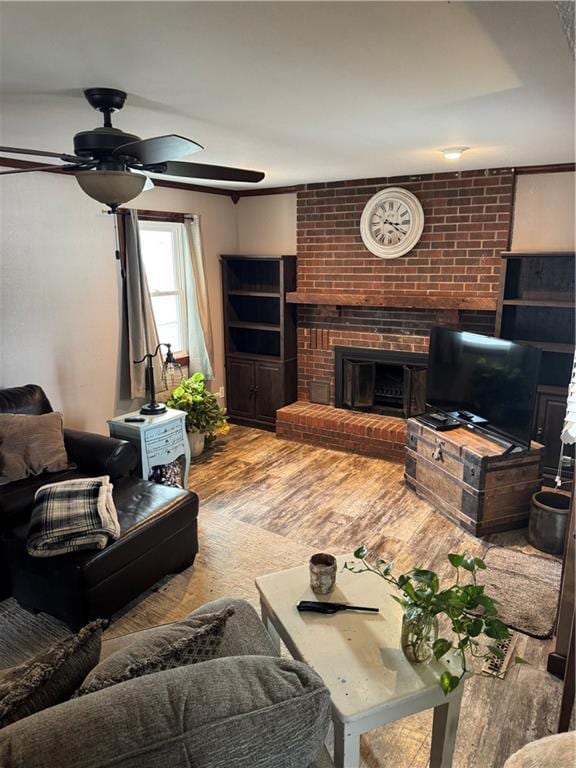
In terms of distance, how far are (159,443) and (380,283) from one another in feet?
8.04

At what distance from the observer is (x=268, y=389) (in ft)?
17.3

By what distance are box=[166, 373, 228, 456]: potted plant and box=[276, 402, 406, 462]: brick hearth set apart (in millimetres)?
729

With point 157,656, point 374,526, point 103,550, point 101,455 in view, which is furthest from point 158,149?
point 374,526

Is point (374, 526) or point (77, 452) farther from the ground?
point (77, 452)

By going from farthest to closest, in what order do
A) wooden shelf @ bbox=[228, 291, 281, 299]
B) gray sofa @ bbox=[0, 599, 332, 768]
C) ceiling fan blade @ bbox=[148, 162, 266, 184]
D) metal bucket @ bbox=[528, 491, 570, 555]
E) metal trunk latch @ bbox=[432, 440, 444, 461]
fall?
wooden shelf @ bbox=[228, 291, 281, 299] → metal trunk latch @ bbox=[432, 440, 444, 461] → metal bucket @ bbox=[528, 491, 570, 555] → ceiling fan blade @ bbox=[148, 162, 266, 184] → gray sofa @ bbox=[0, 599, 332, 768]

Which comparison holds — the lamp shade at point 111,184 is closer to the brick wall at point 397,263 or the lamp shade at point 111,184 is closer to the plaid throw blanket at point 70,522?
the plaid throw blanket at point 70,522

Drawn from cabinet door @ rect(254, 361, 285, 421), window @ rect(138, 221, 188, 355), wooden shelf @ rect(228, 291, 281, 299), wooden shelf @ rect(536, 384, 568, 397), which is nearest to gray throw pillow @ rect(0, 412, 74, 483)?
window @ rect(138, 221, 188, 355)

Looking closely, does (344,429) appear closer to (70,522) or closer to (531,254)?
(531,254)

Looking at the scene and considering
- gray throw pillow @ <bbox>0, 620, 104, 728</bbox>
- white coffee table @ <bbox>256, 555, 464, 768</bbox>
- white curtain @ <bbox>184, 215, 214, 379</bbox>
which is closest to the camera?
gray throw pillow @ <bbox>0, 620, 104, 728</bbox>

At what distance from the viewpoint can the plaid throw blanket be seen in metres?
2.38

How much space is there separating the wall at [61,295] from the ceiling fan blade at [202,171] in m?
1.78

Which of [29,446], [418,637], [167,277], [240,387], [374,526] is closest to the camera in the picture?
[418,637]

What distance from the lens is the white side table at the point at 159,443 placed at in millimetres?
3539

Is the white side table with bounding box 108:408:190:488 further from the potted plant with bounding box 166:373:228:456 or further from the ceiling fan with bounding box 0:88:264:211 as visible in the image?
the ceiling fan with bounding box 0:88:264:211
